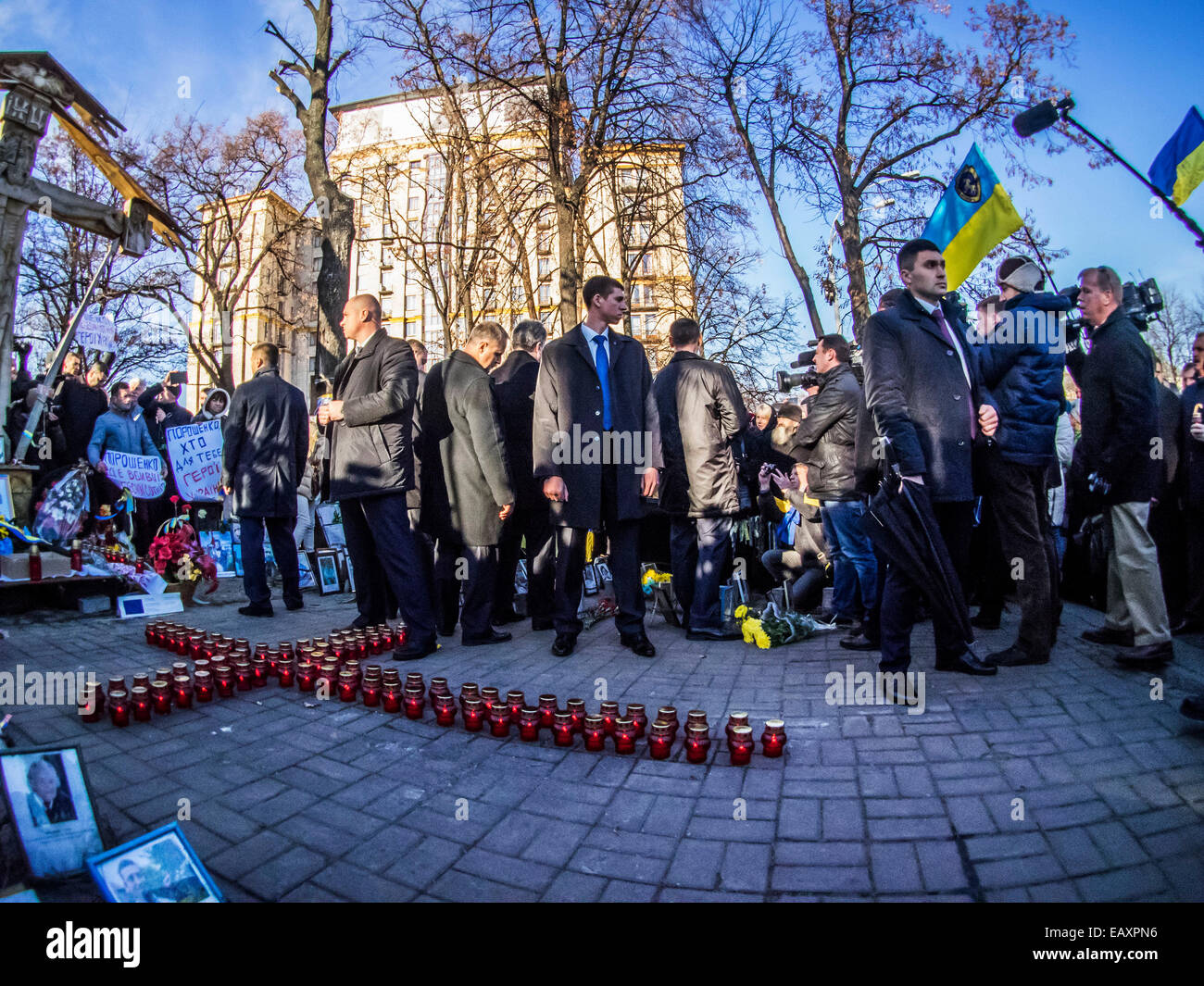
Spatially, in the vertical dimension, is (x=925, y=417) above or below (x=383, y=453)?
above

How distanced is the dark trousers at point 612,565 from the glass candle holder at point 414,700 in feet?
5.40

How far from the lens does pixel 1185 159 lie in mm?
8383

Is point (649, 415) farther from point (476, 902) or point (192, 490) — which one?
point (192, 490)

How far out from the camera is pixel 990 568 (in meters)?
5.71

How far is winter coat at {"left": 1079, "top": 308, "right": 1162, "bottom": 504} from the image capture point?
4406 mm

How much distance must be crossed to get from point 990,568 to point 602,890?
4.75 meters

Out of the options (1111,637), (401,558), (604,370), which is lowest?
(1111,637)

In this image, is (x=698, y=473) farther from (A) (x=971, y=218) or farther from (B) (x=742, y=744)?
(A) (x=971, y=218)

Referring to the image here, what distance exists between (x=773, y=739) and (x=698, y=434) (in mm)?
3253

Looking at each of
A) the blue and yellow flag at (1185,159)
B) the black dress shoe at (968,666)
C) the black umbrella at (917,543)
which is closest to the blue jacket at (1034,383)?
the black umbrella at (917,543)

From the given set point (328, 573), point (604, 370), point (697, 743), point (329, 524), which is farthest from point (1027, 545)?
point (329, 524)

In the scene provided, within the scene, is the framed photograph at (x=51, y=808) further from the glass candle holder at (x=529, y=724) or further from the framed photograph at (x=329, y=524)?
the framed photograph at (x=329, y=524)

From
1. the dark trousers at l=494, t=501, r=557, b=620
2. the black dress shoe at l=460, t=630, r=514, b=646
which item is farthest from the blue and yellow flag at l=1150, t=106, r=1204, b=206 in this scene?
the black dress shoe at l=460, t=630, r=514, b=646
